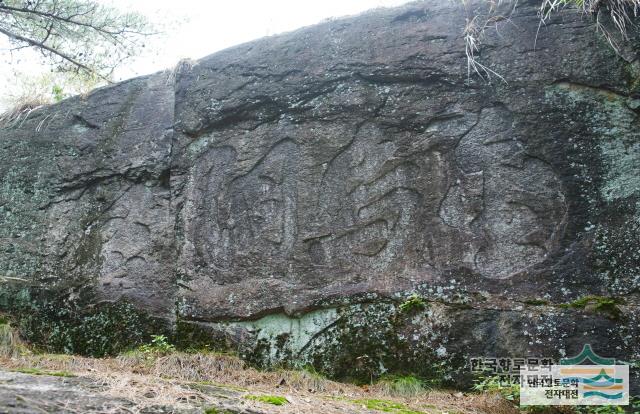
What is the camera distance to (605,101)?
4.88 meters

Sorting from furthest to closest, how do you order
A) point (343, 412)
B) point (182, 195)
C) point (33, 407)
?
point (182, 195), point (343, 412), point (33, 407)

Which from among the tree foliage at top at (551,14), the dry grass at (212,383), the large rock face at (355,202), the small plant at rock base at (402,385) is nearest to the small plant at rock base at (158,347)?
the dry grass at (212,383)

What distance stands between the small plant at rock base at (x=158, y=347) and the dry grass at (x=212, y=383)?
6 cm

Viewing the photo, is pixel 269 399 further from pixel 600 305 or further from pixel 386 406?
pixel 600 305

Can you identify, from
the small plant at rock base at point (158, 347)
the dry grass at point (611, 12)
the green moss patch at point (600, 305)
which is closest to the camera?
the green moss patch at point (600, 305)

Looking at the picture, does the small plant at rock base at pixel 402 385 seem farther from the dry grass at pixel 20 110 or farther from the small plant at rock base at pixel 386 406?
the dry grass at pixel 20 110

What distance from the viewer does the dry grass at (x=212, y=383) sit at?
3602 millimetres

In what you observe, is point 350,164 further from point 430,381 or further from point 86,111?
point 86,111

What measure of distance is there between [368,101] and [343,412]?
2.73 metres

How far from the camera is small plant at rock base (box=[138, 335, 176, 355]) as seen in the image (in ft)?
16.7

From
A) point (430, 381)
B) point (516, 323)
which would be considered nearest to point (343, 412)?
point (430, 381)

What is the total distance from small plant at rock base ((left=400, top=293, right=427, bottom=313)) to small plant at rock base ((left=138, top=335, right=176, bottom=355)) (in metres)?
1.90

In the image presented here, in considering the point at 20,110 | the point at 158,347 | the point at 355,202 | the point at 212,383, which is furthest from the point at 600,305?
the point at 20,110

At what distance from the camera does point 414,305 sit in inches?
188
